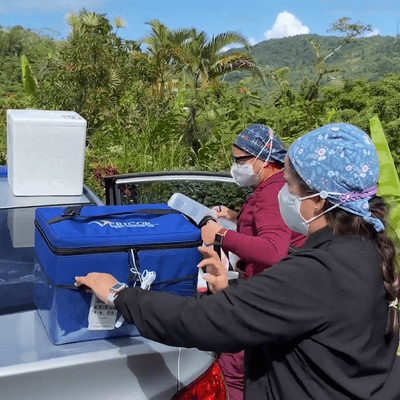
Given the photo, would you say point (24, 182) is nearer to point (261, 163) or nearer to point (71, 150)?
point (71, 150)

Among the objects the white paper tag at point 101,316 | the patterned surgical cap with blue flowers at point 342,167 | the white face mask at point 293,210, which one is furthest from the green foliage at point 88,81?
the patterned surgical cap with blue flowers at point 342,167

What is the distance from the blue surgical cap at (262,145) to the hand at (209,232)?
55 centimetres

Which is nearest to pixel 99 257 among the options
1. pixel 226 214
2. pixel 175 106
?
pixel 226 214

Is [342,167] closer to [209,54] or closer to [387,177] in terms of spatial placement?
[387,177]

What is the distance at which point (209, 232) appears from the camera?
269cm

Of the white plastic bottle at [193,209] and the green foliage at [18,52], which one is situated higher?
the green foliage at [18,52]

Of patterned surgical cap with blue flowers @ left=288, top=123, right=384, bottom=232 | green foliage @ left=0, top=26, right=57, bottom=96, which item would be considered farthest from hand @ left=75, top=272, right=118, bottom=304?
green foliage @ left=0, top=26, right=57, bottom=96

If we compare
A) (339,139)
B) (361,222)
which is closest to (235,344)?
(361,222)

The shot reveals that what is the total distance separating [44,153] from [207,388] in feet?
4.85

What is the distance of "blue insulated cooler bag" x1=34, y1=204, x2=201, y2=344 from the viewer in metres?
1.86

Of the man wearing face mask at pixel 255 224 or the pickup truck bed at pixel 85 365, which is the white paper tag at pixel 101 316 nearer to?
the pickup truck bed at pixel 85 365

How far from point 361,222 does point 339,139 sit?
0.22 metres

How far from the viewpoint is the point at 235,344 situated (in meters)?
1.49

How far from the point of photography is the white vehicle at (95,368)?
1695 mm
